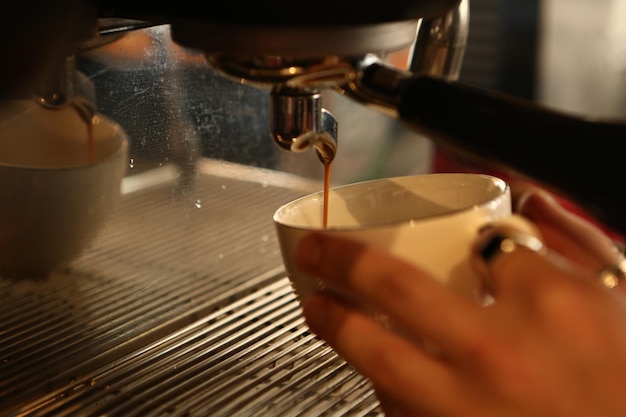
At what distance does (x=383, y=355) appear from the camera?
0.98 feet

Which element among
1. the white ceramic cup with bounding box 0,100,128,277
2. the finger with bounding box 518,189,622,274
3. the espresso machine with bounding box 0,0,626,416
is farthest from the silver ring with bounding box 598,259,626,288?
the white ceramic cup with bounding box 0,100,128,277

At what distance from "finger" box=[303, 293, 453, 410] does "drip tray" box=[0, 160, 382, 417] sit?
108 mm

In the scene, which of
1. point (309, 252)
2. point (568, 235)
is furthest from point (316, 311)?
point (568, 235)

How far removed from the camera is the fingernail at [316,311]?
32cm

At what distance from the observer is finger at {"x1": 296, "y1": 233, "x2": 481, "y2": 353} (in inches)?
11.1

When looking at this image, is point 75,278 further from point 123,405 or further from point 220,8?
point 220,8

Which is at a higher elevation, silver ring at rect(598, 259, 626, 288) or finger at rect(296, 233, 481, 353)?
finger at rect(296, 233, 481, 353)

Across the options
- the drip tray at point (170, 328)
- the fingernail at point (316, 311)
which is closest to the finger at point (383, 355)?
the fingernail at point (316, 311)

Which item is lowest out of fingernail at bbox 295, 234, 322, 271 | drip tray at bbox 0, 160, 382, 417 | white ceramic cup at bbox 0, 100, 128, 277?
drip tray at bbox 0, 160, 382, 417

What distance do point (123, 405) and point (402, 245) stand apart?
181mm

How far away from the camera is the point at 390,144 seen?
870mm

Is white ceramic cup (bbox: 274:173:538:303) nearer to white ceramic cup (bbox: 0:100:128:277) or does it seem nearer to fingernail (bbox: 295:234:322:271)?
fingernail (bbox: 295:234:322:271)

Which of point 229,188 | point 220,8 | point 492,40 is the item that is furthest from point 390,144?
point 492,40

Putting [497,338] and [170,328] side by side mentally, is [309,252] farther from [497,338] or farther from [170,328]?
[170,328]
